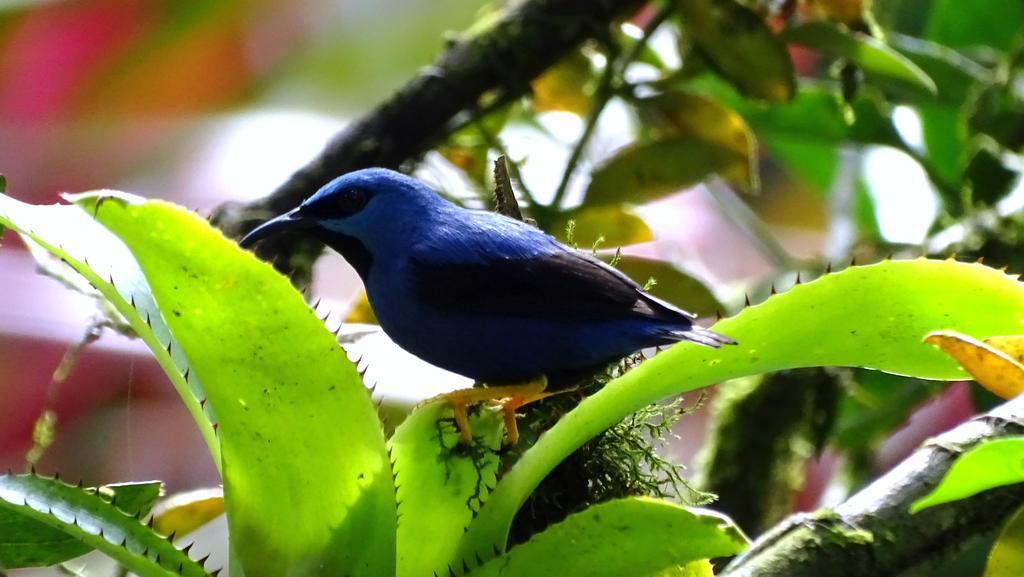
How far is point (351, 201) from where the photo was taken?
1.12m

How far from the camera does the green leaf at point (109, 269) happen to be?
2.32ft

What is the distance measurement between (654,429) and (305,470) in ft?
1.31

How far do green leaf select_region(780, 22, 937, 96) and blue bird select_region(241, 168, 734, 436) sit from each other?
0.72 meters

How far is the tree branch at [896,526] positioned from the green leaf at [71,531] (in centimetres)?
46

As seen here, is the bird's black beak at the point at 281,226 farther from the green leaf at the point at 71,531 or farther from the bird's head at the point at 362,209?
the green leaf at the point at 71,531

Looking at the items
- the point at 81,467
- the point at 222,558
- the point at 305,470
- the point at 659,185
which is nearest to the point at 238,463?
the point at 305,470

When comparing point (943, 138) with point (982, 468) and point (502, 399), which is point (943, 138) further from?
point (982, 468)

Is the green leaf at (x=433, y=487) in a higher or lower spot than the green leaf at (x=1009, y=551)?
higher

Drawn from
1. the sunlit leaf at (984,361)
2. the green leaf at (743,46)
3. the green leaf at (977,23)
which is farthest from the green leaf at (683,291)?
the green leaf at (977,23)

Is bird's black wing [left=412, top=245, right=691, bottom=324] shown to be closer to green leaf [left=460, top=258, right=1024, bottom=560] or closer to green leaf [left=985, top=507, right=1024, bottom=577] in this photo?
green leaf [left=460, top=258, right=1024, bottom=560]

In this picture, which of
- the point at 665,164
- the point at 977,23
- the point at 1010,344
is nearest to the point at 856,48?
the point at 665,164

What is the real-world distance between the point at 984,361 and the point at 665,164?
2.93 feet

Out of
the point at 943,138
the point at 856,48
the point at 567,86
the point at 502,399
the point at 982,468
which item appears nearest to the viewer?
the point at 982,468

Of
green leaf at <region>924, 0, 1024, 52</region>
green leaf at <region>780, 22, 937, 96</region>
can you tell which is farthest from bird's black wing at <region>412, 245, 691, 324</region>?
green leaf at <region>924, 0, 1024, 52</region>
